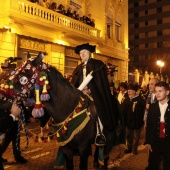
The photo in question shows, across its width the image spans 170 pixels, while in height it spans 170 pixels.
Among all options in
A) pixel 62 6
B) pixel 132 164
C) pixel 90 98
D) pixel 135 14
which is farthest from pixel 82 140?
pixel 135 14

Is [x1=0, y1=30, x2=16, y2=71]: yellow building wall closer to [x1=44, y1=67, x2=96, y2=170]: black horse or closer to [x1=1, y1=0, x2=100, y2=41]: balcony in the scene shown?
[x1=1, y1=0, x2=100, y2=41]: balcony

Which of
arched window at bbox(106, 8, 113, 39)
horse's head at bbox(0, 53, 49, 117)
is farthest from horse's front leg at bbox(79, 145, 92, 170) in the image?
arched window at bbox(106, 8, 113, 39)

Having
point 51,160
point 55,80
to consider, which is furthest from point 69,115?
point 51,160

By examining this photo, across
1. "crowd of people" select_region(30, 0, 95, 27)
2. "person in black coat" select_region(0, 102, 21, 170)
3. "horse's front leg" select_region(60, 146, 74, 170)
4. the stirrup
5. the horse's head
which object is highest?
"crowd of people" select_region(30, 0, 95, 27)

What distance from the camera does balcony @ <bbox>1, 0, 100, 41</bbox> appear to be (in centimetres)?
1213

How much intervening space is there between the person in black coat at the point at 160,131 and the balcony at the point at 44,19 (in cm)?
1020

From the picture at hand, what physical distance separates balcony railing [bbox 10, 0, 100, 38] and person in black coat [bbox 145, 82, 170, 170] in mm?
10430

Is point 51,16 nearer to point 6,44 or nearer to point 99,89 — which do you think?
point 6,44

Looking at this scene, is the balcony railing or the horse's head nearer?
the horse's head

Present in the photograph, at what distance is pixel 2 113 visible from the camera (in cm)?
383

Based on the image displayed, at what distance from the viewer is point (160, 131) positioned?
3.88 meters

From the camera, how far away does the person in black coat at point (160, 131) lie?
3814 millimetres

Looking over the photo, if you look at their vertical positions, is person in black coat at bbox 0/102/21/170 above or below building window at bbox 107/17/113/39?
below

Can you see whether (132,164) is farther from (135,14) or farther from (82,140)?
(135,14)
